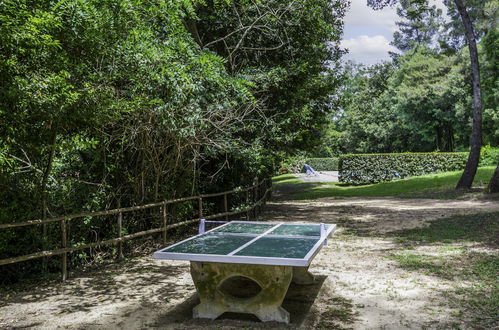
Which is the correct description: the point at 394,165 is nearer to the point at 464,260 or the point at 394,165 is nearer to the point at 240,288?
the point at 464,260

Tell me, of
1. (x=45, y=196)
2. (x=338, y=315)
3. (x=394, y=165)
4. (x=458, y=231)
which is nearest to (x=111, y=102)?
(x=45, y=196)

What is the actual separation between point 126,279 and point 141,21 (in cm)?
364

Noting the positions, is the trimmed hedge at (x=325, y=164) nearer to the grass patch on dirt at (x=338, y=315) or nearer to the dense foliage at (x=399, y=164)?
the dense foliage at (x=399, y=164)

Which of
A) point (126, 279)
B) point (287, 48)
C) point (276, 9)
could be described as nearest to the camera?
point (126, 279)

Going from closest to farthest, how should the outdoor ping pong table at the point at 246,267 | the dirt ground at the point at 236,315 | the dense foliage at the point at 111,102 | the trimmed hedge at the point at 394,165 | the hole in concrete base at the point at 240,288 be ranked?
the outdoor ping pong table at the point at 246,267, the dirt ground at the point at 236,315, the dense foliage at the point at 111,102, the hole in concrete base at the point at 240,288, the trimmed hedge at the point at 394,165

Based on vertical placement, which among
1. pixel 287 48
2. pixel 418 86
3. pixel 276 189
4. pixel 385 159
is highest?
pixel 418 86

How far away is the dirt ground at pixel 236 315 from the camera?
4457 mm

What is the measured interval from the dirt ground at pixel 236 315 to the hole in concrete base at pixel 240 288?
41 cm

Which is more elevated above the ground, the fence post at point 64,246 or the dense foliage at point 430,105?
the dense foliage at point 430,105

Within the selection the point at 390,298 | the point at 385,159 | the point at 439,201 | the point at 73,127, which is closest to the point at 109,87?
the point at 73,127

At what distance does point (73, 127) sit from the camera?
5.94 m

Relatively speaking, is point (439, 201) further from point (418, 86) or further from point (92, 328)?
point (418, 86)

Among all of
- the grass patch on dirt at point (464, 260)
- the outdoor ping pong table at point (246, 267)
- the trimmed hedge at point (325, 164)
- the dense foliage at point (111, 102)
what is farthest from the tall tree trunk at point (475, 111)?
the trimmed hedge at point (325, 164)

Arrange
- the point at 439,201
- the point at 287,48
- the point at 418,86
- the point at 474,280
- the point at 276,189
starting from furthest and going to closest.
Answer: the point at 418,86
the point at 276,189
the point at 439,201
the point at 287,48
the point at 474,280
